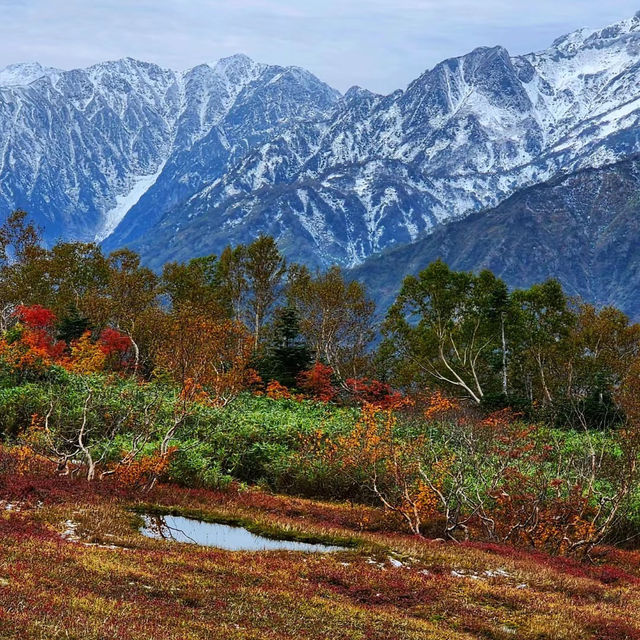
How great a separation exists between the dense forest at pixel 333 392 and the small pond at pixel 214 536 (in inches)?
123

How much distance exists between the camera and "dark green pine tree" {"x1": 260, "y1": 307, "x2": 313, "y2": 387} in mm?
62656

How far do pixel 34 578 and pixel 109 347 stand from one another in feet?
157

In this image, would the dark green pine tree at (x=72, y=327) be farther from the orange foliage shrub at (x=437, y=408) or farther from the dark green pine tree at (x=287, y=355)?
the orange foliage shrub at (x=437, y=408)

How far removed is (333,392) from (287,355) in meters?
5.85

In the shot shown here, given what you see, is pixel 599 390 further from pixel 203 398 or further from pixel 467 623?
Result: pixel 467 623

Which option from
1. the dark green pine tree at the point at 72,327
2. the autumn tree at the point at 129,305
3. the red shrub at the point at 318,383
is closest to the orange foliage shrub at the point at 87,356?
the autumn tree at the point at 129,305

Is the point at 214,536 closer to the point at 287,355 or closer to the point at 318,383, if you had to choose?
the point at 318,383

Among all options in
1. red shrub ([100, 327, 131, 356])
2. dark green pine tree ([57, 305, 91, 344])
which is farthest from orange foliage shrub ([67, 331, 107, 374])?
dark green pine tree ([57, 305, 91, 344])

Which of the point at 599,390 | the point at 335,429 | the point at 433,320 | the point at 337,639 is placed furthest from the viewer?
the point at 433,320

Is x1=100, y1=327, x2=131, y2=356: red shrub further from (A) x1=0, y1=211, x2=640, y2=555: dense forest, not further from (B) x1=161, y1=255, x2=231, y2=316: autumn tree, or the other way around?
(B) x1=161, y1=255, x2=231, y2=316: autumn tree

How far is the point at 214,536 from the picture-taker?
22.7 metres

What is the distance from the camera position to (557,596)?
59.4ft

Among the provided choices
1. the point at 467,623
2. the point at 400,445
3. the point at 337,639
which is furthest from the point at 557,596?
the point at 400,445

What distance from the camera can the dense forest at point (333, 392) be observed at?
90.4 feet
